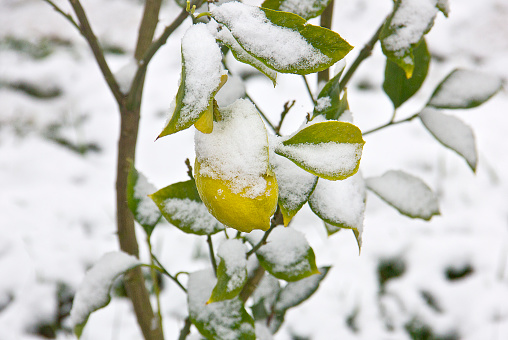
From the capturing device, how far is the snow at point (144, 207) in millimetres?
496

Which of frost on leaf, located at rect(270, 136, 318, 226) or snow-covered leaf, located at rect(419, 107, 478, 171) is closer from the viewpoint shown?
frost on leaf, located at rect(270, 136, 318, 226)

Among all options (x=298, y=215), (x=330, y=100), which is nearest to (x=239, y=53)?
(x=330, y=100)

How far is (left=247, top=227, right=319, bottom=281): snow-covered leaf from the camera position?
427 millimetres

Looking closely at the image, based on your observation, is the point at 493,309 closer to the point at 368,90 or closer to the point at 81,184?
the point at 368,90

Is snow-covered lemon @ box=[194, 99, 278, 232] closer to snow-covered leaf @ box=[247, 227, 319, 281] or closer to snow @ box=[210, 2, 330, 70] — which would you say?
snow @ box=[210, 2, 330, 70]

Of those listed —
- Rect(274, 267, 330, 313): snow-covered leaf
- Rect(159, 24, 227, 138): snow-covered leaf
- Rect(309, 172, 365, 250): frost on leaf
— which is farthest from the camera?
Rect(274, 267, 330, 313): snow-covered leaf

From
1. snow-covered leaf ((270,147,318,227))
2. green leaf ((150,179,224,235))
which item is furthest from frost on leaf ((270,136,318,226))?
green leaf ((150,179,224,235))

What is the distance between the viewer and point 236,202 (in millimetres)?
278

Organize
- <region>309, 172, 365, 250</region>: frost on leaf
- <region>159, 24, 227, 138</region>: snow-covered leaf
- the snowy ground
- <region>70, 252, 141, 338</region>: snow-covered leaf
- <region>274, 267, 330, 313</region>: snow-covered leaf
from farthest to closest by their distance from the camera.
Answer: the snowy ground
<region>274, 267, 330, 313</region>: snow-covered leaf
<region>70, 252, 141, 338</region>: snow-covered leaf
<region>309, 172, 365, 250</region>: frost on leaf
<region>159, 24, 227, 138</region>: snow-covered leaf

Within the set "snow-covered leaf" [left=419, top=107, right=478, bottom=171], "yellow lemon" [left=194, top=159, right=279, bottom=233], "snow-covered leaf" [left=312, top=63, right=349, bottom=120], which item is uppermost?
"snow-covered leaf" [left=312, top=63, right=349, bottom=120]

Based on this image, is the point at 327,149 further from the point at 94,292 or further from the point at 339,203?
the point at 94,292

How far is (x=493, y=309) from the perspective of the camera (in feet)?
3.59

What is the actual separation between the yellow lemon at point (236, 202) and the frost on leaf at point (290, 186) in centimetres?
3

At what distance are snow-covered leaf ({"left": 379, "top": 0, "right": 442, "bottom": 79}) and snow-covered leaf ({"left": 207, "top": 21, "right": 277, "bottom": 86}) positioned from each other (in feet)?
0.54
